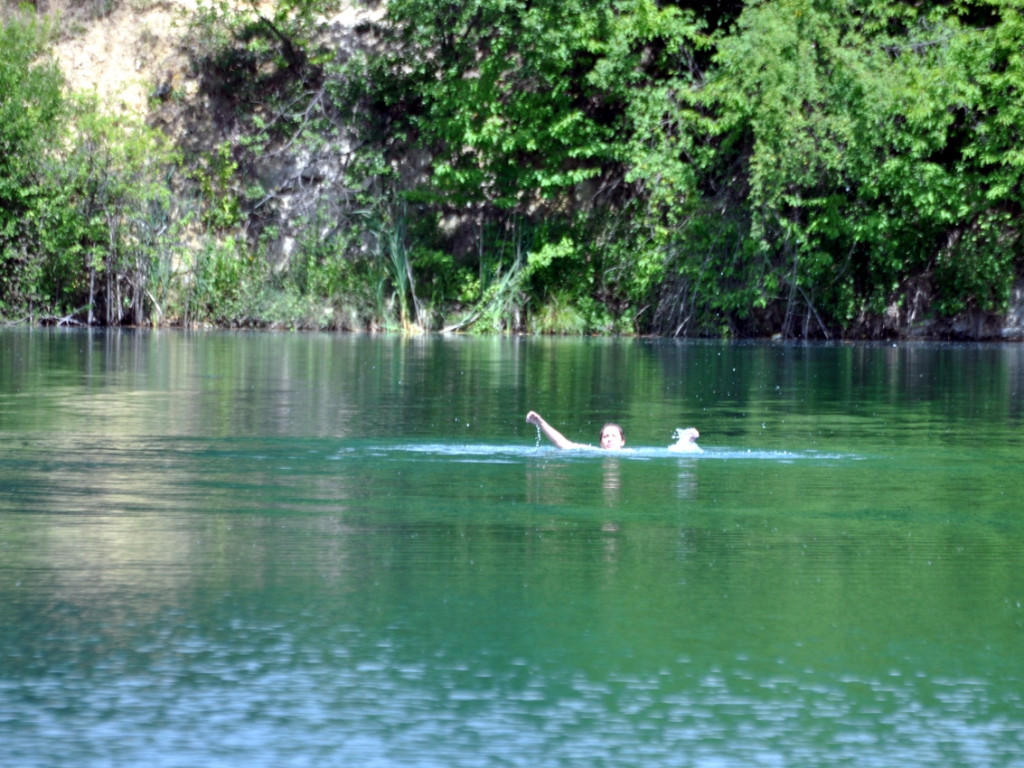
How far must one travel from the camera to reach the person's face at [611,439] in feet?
44.0

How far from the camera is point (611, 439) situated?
13.5 m

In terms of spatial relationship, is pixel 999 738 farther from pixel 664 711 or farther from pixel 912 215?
pixel 912 215

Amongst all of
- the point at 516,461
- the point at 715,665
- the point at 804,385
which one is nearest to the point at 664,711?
the point at 715,665

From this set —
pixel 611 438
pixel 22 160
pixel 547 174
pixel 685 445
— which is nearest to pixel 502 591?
pixel 611 438

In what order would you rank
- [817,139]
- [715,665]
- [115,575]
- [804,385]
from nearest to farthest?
1. [715,665]
2. [115,575]
3. [804,385]
4. [817,139]

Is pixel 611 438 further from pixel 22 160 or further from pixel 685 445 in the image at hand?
pixel 22 160

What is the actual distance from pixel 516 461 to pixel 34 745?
8.05 metres

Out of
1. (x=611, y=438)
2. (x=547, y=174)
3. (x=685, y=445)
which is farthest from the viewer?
(x=547, y=174)

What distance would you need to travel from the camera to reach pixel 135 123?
134ft

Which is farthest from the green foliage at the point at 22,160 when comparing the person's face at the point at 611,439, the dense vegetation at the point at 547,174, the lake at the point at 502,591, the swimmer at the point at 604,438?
the person's face at the point at 611,439

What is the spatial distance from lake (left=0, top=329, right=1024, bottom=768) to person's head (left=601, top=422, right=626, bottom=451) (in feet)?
0.29

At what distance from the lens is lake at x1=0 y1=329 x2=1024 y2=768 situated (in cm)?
570

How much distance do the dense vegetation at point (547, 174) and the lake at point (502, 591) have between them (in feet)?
65.0

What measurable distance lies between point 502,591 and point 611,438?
18.8 ft
